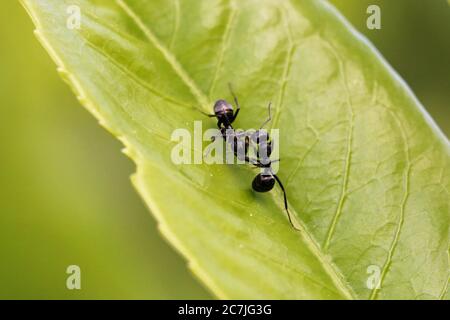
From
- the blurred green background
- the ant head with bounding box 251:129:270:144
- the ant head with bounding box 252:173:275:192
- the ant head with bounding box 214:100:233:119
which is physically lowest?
the ant head with bounding box 252:173:275:192

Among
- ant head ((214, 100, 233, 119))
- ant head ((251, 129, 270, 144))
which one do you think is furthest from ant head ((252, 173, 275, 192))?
ant head ((214, 100, 233, 119))

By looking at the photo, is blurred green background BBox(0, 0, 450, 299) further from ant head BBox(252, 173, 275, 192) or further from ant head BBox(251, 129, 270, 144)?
ant head BBox(252, 173, 275, 192)

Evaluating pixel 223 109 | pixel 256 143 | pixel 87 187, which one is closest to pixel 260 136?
pixel 256 143

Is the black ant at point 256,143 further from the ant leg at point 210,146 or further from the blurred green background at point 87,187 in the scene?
the blurred green background at point 87,187

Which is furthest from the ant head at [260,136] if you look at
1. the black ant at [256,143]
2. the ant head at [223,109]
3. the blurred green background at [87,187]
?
the blurred green background at [87,187]

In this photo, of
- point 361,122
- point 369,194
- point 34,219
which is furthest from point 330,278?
point 34,219

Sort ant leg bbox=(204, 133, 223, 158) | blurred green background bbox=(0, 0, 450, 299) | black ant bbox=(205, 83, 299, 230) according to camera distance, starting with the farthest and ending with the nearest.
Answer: blurred green background bbox=(0, 0, 450, 299), ant leg bbox=(204, 133, 223, 158), black ant bbox=(205, 83, 299, 230)

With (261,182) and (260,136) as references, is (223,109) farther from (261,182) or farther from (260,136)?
(261,182)

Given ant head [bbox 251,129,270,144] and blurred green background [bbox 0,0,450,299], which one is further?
blurred green background [bbox 0,0,450,299]
